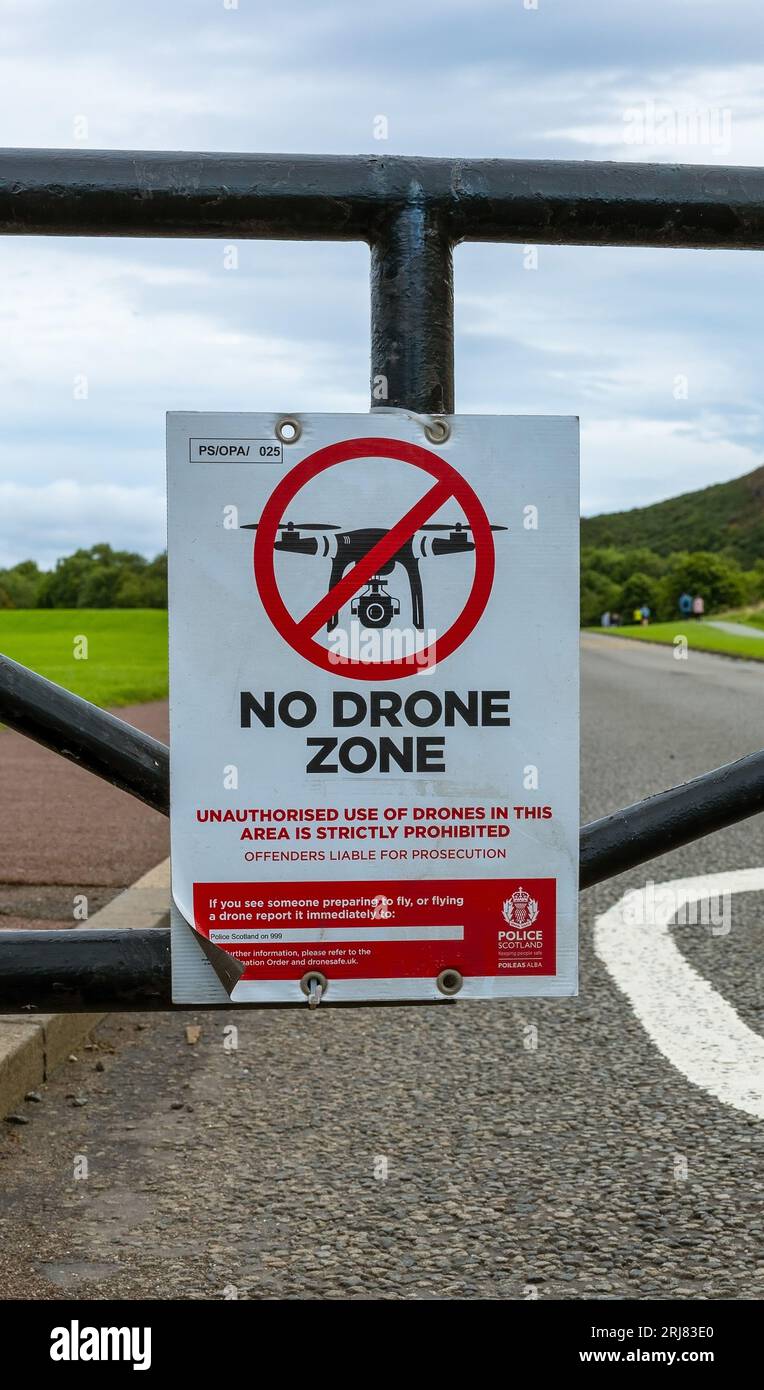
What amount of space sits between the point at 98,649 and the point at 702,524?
13064 cm

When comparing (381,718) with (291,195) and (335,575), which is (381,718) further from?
(291,195)

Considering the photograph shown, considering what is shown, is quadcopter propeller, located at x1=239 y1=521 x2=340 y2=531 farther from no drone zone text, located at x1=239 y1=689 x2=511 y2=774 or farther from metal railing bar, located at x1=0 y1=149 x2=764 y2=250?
metal railing bar, located at x1=0 y1=149 x2=764 y2=250

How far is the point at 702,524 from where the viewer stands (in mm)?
153500

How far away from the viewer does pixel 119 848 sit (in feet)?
22.0

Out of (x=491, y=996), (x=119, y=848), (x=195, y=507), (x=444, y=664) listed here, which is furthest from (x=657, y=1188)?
(x=119, y=848)

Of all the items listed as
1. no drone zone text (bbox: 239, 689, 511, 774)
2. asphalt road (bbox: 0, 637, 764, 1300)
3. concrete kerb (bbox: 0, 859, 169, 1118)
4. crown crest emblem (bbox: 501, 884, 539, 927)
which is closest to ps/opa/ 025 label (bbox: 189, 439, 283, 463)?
no drone zone text (bbox: 239, 689, 511, 774)

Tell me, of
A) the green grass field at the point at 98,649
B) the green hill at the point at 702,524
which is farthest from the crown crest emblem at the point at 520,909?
the green hill at the point at 702,524

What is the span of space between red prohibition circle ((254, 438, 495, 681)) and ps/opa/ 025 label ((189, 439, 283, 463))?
3cm

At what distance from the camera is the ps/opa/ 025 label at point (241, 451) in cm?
136

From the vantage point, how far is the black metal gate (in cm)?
143

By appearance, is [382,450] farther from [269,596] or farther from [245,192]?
[245,192]

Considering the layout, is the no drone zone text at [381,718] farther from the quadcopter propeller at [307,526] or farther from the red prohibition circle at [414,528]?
the quadcopter propeller at [307,526]

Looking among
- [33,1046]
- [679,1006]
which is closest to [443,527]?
[33,1046]

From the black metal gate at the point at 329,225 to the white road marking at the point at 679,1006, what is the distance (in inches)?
81.4
